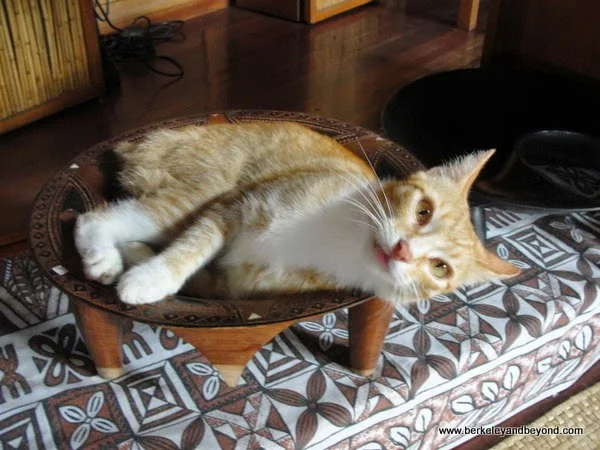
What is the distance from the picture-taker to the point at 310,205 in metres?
0.85

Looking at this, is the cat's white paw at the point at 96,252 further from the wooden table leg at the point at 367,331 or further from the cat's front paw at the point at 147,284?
the wooden table leg at the point at 367,331

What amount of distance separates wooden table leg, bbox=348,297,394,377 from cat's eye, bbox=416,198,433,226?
0.12 metres

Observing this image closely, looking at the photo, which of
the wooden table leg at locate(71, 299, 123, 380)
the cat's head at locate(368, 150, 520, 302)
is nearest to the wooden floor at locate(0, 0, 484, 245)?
the wooden table leg at locate(71, 299, 123, 380)

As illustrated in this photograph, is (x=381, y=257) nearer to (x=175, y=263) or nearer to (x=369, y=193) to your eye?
(x=369, y=193)

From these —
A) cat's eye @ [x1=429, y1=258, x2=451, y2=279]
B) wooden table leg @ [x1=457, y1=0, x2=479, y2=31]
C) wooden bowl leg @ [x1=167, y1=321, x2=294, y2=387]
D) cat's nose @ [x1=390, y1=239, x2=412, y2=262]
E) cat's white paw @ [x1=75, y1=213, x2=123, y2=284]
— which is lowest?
wooden table leg @ [x1=457, y1=0, x2=479, y2=31]

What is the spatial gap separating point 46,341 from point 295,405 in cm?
44

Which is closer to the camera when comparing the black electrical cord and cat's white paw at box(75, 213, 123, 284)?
cat's white paw at box(75, 213, 123, 284)

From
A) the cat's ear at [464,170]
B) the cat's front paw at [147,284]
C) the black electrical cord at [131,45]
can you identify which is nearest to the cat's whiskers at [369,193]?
the cat's ear at [464,170]

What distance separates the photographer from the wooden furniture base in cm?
77

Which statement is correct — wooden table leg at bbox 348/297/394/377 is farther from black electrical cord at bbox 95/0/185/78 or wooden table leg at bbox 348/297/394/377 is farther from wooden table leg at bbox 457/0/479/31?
wooden table leg at bbox 457/0/479/31

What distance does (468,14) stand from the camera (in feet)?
7.72

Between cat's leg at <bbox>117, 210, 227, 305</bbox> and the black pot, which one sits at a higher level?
cat's leg at <bbox>117, 210, 227, 305</bbox>

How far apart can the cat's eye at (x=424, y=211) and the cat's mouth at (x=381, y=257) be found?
2.8 inches

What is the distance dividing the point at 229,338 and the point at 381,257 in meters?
0.22
